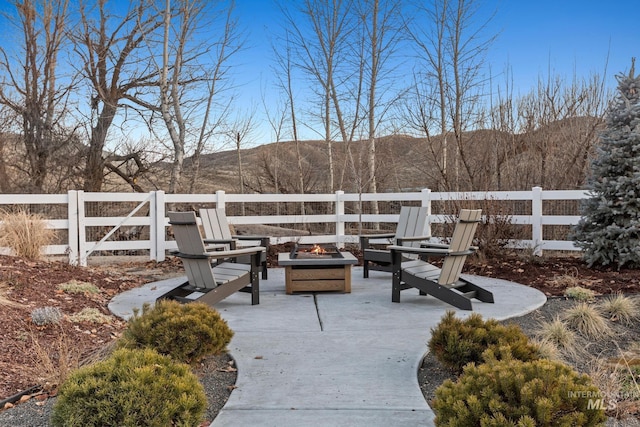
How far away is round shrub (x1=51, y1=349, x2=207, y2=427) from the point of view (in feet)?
8.21

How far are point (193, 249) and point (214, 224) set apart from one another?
219 cm

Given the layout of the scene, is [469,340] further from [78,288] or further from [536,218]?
[536,218]

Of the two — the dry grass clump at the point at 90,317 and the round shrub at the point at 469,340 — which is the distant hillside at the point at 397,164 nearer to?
the dry grass clump at the point at 90,317

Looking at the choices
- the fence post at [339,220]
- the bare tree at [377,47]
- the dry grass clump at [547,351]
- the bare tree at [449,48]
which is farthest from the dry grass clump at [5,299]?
the bare tree at [449,48]

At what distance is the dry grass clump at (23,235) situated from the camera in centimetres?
798

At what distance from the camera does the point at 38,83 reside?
15102 millimetres

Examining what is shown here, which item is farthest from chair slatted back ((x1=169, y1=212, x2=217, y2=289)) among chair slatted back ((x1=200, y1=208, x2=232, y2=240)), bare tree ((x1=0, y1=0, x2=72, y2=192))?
bare tree ((x1=0, y1=0, x2=72, y2=192))

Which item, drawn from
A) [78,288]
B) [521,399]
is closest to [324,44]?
[78,288]

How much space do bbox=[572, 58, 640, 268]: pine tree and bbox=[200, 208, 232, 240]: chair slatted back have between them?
5492 millimetres

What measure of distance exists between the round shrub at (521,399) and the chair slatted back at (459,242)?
9.88 ft

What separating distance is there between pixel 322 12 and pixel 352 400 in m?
13.9

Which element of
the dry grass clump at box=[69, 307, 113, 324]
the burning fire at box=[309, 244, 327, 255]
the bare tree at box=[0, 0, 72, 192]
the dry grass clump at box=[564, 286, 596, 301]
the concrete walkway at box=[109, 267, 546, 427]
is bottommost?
the concrete walkway at box=[109, 267, 546, 427]

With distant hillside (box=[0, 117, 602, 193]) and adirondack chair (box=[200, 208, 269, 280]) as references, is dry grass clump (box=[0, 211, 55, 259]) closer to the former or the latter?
adirondack chair (box=[200, 208, 269, 280])

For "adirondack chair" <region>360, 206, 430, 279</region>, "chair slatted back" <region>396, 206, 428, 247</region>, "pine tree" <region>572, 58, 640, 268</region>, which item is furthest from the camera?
"chair slatted back" <region>396, 206, 428, 247</region>
